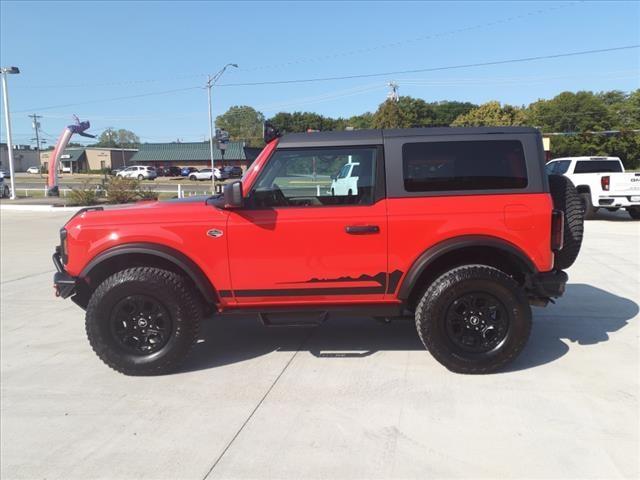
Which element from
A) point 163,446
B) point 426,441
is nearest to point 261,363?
point 163,446

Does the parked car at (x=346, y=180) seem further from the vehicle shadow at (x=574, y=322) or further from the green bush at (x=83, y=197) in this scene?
the green bush at (x=83, y=197)

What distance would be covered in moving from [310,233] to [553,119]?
8583 cm

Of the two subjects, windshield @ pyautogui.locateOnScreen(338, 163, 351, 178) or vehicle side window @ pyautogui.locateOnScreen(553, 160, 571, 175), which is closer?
windshield @ pyautogui.locateOnScreen(338, 163, 351, 178)

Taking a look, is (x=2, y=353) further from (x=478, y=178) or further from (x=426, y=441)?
(x=478, y=178)

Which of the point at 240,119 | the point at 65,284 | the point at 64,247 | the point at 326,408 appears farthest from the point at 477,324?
the point at 240,119

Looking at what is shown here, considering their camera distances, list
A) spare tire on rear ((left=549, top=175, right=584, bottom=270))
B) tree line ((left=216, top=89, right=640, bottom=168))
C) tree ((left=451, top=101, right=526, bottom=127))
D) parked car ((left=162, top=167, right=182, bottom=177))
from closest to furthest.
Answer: spare tire on rear ((left=549, top=175, right=584, bottom=270))
tree line ((left=216, top=89, right=640, bottom=168))
tree ((left=451, top=101, right=526, bottom=127))
parked car ((left=162, top=167, right=182, bottom=177))

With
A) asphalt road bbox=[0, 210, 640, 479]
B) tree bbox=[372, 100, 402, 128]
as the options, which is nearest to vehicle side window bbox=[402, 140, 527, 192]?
asphalt road bbox=[0, 210, 640, 479]

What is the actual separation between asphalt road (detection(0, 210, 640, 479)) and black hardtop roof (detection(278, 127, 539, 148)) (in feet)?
5.91

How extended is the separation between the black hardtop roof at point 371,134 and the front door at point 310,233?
58 mm

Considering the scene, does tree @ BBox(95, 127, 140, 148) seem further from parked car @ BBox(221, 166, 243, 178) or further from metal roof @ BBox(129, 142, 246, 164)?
parked car @ BBox(221, 166, 243, 178)

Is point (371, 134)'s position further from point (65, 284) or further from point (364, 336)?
point (65, 284)

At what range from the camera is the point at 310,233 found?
385 centimetres

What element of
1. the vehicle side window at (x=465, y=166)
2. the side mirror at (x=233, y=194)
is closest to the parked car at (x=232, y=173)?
the side mirror at (x=233, y=194)

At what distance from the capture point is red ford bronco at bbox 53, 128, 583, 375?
151 inches
